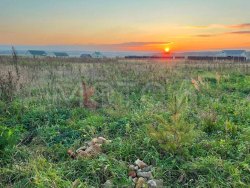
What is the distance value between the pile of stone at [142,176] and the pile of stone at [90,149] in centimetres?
63

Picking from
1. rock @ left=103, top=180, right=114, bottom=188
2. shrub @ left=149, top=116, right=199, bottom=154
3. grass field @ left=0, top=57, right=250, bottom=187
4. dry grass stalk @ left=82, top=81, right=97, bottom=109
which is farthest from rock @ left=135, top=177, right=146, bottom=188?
dry grass stalk @ left=82, top=81, right=97, bottom=109

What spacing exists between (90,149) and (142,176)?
96cm

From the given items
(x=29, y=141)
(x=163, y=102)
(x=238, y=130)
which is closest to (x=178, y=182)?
(x=238, y=130)

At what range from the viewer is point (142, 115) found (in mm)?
6695

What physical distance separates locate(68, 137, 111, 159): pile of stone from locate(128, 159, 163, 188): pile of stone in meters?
0.63

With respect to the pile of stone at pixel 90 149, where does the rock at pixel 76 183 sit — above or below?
below

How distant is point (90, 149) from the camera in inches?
196

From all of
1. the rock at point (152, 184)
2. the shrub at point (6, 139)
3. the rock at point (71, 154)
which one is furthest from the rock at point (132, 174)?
the shrub at point (6, 139)

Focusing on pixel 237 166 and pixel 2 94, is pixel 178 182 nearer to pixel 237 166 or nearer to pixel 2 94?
pixel 237 166

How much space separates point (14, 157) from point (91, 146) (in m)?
1.14

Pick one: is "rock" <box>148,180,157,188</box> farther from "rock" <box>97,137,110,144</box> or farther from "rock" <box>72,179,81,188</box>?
"rock" <box>97,137,110,144</box>

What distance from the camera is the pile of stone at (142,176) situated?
4.21 metres

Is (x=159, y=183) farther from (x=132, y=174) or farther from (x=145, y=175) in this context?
(x=132, y=174)

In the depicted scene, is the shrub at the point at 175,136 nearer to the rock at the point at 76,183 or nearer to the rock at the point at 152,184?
the rock at the point at 152,184
